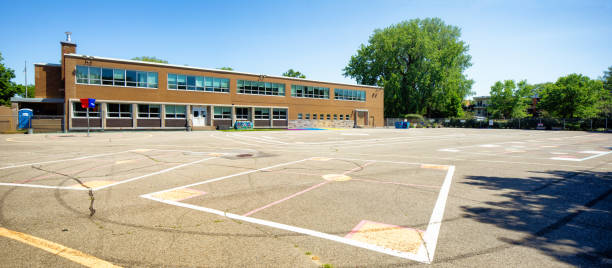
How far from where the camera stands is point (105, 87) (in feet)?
109

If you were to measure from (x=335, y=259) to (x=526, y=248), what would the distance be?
220 centimetres

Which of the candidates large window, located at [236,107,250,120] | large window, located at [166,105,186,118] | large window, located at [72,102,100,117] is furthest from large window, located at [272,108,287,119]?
large window, located at [72,102,100,117]

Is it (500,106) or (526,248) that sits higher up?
(500,106)

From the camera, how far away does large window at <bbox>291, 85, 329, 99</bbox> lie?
4747 cm

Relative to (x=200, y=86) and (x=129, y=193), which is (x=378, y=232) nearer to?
(x=129, y=193)

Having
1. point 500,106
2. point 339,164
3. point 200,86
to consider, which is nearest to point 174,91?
point 200,86

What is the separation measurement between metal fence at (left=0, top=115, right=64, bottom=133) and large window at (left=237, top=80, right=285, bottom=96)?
20536mm

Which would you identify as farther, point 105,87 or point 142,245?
point 105,87

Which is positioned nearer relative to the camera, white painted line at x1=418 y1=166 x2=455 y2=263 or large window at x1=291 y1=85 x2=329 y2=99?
white painted line at x1=418 y1=166 x2=455 y2=263

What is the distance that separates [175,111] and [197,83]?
4615 mm

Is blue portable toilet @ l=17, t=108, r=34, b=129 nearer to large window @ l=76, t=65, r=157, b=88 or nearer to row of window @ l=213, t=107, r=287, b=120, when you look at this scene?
large window @ l=76, t=65, r=157, b=88

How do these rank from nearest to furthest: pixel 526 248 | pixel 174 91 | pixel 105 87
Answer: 1. pixel 526 248
2. pixel 105 87
3. pixel 174 91

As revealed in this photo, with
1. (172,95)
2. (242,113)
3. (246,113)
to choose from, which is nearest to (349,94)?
(246,113)

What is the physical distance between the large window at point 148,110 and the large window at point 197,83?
3112mm
